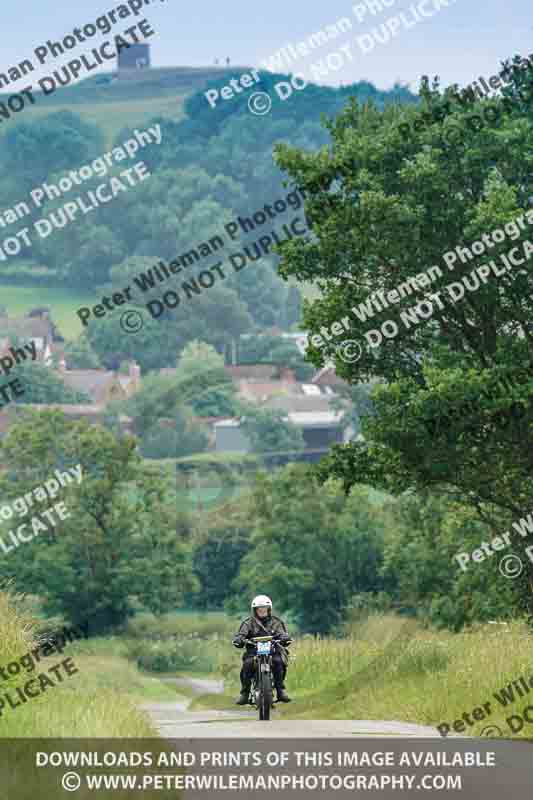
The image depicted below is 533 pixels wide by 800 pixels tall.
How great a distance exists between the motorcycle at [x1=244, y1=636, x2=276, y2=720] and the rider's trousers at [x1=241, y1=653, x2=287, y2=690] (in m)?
0.07

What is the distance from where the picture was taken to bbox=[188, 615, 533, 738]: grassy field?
1964 cm

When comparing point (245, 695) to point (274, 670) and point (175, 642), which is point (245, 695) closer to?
point (274, 670)

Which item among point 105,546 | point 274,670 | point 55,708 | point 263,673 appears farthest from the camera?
point 105,546

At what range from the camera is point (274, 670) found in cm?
1806

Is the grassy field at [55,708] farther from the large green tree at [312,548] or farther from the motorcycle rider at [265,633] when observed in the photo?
the large green tree at [312,548]

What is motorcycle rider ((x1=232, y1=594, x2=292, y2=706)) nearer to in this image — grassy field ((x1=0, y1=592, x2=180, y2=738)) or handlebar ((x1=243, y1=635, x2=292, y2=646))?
handlebar ((x1=243, y1=635, x2=292, y2=646))

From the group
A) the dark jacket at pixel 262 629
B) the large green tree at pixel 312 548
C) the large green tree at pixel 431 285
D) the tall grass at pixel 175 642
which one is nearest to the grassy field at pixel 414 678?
the dark jacket at pixel 262 629

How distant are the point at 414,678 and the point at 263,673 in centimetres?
688

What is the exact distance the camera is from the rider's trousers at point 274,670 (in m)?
18.0

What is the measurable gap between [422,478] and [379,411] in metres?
1.34

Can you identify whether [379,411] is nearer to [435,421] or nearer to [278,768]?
[435,421]

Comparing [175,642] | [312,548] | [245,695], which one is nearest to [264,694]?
[245,695]

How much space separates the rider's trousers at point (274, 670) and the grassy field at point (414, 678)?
1.97 meters

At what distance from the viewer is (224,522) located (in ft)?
379
